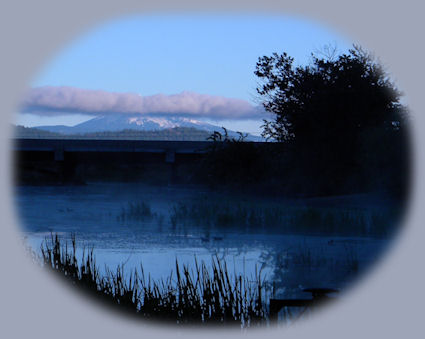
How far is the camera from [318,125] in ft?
83.6

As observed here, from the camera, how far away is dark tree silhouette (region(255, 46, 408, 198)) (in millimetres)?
25266

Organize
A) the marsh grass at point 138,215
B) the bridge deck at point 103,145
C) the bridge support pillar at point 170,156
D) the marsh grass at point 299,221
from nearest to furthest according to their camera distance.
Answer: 1. the marsh grass at point 299,221
2. the marsh grass at point 138,215
3. the bridge deck at point 103,145
4. the bridge support pillar at point 170,156

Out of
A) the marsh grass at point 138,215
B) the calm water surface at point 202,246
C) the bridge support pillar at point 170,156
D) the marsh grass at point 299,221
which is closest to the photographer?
the calm water surface at point 202,246

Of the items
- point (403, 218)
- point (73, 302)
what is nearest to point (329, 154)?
point (403, 218)

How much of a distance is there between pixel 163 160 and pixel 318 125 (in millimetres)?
15380

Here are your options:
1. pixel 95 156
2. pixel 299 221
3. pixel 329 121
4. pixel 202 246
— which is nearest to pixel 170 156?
pixel 95 156

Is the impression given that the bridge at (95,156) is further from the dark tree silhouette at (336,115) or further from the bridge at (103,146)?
the dark tree silhouette at (336,115)

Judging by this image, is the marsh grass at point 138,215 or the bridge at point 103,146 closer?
the marsh grass at point 138,215

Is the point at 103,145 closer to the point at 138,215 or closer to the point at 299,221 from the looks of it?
the point at 138,215

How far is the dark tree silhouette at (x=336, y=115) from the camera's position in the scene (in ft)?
82.9

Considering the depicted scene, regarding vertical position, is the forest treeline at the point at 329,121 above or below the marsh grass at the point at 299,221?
above

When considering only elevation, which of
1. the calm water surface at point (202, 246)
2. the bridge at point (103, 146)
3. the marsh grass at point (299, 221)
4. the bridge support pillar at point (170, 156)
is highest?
the bridge at point (103, 146)

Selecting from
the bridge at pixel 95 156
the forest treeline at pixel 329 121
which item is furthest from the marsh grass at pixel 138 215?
the bridge at pixel 95 156

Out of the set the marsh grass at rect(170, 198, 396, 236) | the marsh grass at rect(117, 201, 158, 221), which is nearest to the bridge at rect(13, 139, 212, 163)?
the marsh grass at rect(117, 201, 158, 221)
